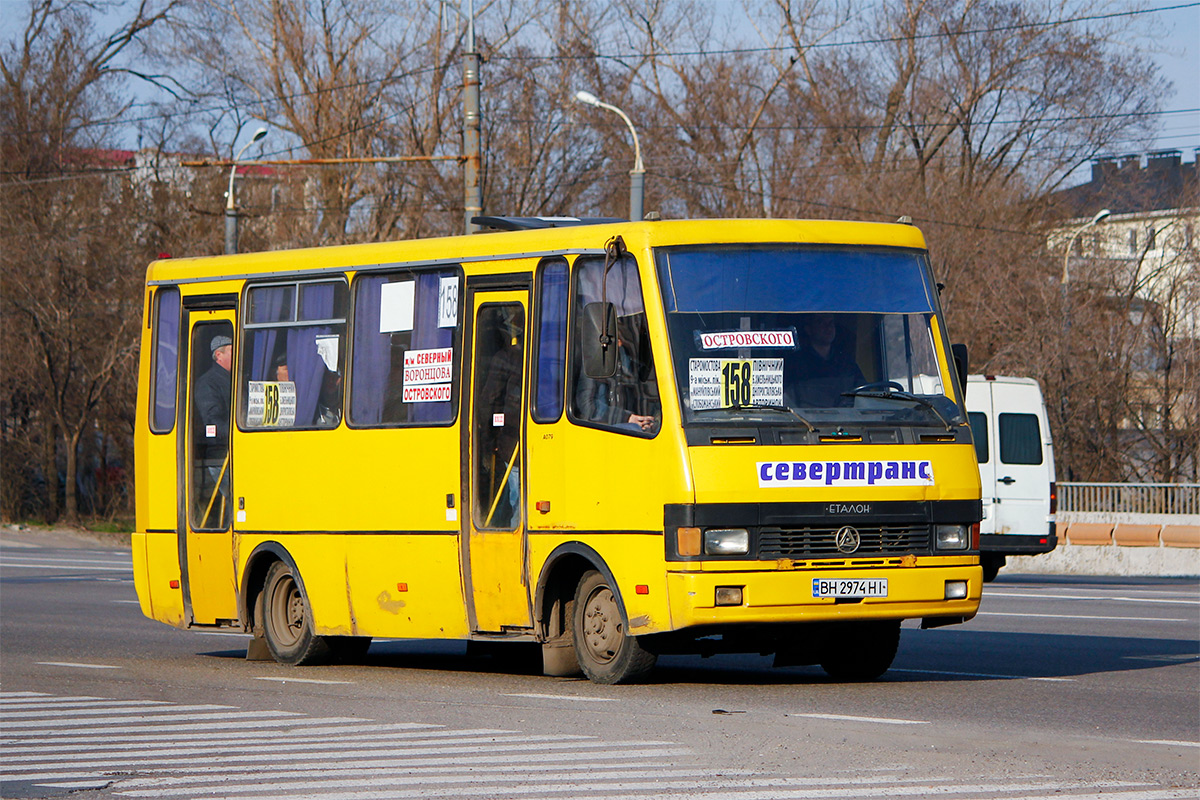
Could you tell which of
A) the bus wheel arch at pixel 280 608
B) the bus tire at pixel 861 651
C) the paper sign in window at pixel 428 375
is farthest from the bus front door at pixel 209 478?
the bus tire at pixel 861 651

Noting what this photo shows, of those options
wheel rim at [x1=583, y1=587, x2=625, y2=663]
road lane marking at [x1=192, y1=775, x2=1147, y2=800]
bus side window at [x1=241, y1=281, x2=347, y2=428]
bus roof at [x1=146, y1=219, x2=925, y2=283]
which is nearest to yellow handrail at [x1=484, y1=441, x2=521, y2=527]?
wheel rim at [x1=583, y1=587, x2=625, y2=663]

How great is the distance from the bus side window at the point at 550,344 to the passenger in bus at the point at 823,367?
61.9 inches

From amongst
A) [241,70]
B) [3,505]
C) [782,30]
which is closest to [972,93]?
[782,30]

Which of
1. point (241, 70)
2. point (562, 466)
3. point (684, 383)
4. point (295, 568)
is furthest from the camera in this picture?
point (241, 70)

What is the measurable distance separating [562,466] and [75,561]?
2024cm

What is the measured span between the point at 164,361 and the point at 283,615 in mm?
2448

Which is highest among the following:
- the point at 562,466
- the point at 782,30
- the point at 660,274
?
the point at 782,30

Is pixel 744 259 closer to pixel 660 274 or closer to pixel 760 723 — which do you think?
pixel 660 274

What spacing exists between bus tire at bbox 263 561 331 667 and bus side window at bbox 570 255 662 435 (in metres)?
3.30

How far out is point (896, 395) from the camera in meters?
11.3

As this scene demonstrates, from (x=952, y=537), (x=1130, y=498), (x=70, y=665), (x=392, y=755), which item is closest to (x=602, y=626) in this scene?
(x=952, y=537)

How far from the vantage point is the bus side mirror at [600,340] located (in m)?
11.2

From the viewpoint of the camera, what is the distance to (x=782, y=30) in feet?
158

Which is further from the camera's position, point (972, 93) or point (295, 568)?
point (972, 93)
